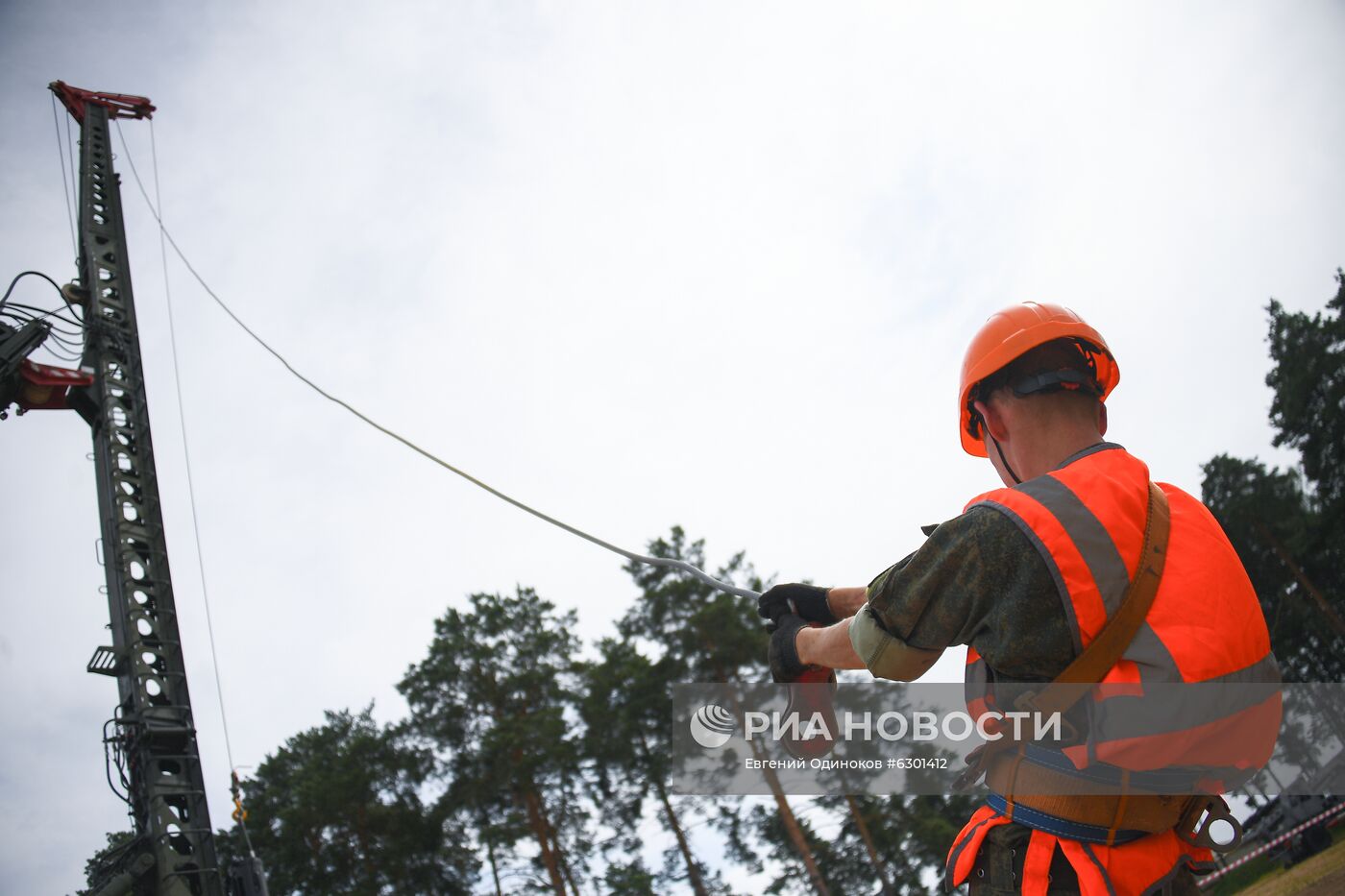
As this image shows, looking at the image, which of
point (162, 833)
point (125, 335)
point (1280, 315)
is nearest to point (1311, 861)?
point (1280, 315)

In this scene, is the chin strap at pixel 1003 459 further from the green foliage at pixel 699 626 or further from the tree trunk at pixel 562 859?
the tree trunk at pixel 562 859

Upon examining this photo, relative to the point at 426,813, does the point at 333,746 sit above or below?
above

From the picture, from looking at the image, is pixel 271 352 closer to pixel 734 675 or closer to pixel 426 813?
pixel 734 675

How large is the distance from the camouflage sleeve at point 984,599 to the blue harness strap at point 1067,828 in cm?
34

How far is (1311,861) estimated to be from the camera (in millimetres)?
19547

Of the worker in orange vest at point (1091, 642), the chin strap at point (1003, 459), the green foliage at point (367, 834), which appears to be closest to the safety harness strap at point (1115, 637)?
the worker in orange vest at point (1091, 642)

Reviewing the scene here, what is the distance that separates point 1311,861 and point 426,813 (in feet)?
83.4

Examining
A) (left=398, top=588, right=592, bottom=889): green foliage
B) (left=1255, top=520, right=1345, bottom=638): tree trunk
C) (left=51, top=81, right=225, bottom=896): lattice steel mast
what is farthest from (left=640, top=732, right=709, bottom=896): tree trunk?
(left=1255, top=520, right=1345, bottom=638): tree trunk

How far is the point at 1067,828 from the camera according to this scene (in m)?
1.76

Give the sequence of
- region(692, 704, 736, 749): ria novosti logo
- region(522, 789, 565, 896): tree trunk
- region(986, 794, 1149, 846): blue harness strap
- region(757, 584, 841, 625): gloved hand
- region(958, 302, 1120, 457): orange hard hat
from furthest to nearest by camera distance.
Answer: region(522, 789, 565, 896): tree trunk, region(692, 704, 736, 749): ria novosti logo, region(757, 584, 841, 625): gloved hand, region(958, 302, 1120, 457): orange hard hat, region(986, 794, 1149, 846): blue harness strap

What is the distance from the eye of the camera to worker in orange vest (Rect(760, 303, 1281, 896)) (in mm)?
1639

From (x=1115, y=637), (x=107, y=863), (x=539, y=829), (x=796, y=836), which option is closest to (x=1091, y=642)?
(x=1115, y=637)

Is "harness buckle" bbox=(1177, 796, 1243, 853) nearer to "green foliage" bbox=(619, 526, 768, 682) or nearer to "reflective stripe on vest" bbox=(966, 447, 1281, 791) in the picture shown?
"reflective stripe on vest" bbox=(966, 447, 1281, 791)

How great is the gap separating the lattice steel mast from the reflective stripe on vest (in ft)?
36.2
